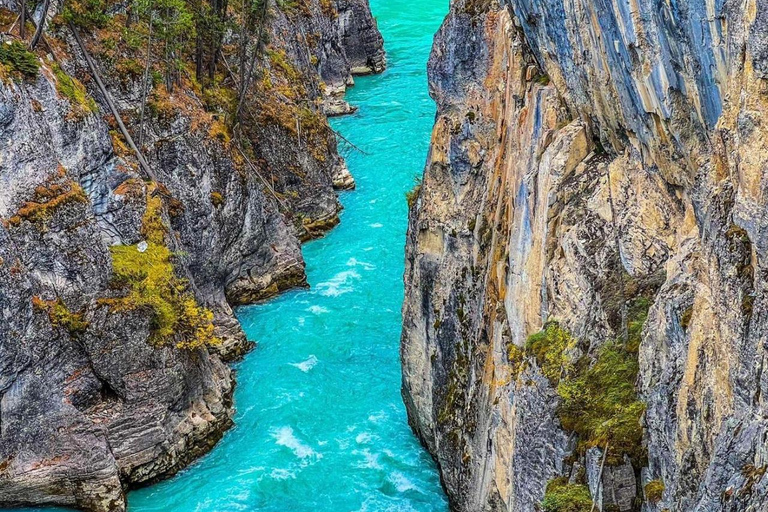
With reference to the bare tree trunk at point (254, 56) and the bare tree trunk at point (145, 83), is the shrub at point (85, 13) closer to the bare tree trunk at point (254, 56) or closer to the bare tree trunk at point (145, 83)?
the bare tree trunk at point (145, 83)

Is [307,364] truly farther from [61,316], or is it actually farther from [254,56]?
[254,56]

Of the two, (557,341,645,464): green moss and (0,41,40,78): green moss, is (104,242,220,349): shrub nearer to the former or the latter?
(0,41,40,78): green moss

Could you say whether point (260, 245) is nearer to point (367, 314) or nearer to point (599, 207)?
point (367, 314)

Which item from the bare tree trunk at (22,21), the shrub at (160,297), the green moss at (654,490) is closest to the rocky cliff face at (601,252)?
the green moss at (654,490)

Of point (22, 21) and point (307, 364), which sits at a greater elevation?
point (22, 21)

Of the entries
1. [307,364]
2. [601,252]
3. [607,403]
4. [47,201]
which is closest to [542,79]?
[601,252]

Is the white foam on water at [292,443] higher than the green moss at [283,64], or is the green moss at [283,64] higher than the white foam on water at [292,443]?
the green moss at [283,64]
